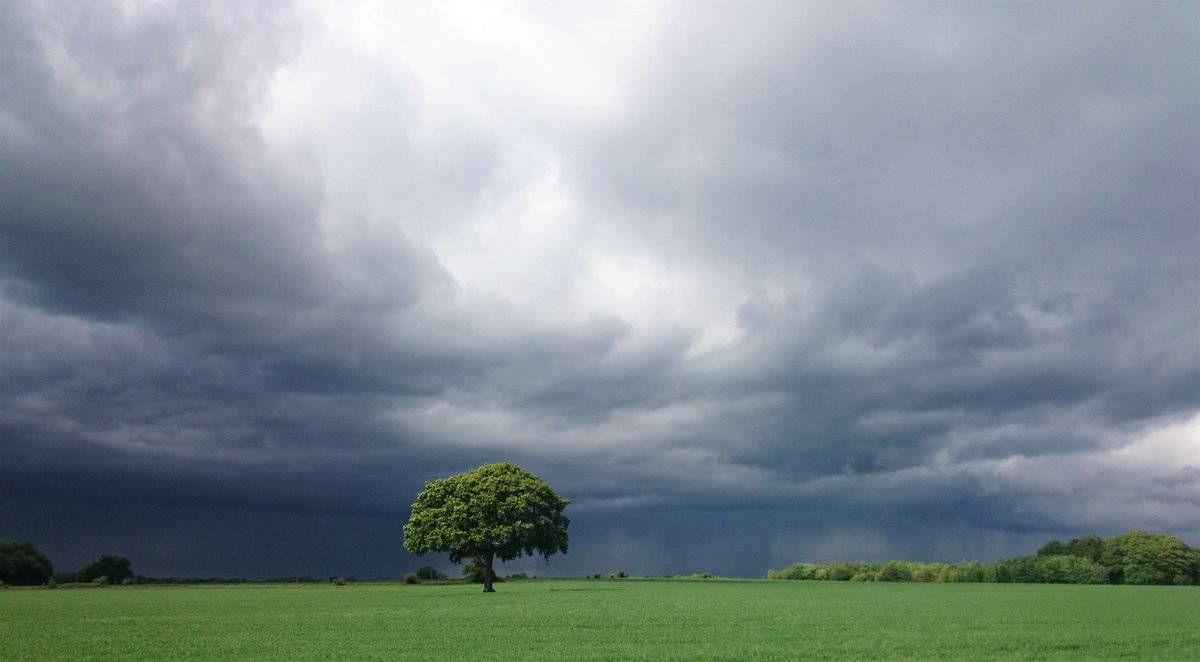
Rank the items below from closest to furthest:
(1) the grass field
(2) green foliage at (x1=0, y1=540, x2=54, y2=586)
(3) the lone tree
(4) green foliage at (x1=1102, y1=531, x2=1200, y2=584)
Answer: (1) the grass field < (3) the lone tree < (2) green foliage at (x1=0, y1=540, x2=54, y2=586) < (4) green foliage at (x1=1102, y1=531, x2=1200, y2=584)

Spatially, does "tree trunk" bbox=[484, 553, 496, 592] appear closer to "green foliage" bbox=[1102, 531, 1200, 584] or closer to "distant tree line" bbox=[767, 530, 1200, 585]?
"distant tree line" bbox=[767, 530, 1200, 585]

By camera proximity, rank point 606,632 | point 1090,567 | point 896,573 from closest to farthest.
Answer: point 606,632
point 1090,567
point 896,573

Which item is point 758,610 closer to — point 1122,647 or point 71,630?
point 1122,647

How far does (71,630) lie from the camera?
Result: 4034 cm

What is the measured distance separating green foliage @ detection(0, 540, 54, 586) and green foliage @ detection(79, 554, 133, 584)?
250 inches

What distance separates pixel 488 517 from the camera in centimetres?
8575

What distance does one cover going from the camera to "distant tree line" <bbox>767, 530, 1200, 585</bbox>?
441 ft

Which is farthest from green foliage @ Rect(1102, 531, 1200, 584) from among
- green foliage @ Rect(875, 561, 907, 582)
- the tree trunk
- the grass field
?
the tree trunk

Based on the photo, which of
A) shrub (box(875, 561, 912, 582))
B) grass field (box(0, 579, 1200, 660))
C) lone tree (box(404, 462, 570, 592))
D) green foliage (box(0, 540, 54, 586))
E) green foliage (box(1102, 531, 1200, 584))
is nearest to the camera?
grass field (box(0, 579, 1200, 660))

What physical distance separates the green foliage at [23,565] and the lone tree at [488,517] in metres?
91.0

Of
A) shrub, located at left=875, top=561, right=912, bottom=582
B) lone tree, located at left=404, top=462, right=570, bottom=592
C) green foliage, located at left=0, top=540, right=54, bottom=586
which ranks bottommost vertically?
shrub, located at left=875, top=561, right=912, bottom=582

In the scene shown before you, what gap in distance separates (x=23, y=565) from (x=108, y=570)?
61.4 feet

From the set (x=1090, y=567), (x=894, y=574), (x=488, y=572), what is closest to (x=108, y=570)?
(x=488, y=572)

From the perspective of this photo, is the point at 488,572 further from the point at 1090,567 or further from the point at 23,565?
the point at 1090,567
